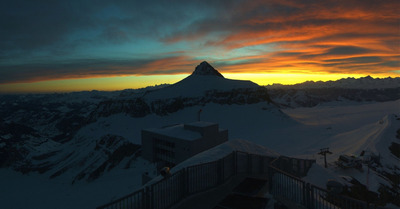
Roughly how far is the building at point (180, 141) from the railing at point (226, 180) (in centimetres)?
2747

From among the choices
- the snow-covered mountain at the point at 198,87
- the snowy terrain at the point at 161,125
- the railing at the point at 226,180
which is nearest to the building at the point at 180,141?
the snowy terrain at the point at 161,125

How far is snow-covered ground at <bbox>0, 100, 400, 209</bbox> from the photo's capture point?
50.2m

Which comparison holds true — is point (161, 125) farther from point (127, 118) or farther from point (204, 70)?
point (204, 70)

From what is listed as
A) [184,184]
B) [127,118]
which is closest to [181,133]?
[184,184]

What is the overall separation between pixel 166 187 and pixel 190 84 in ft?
363

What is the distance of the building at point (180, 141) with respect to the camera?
145 feet

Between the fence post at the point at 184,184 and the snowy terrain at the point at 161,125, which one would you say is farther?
the snowy terrain at the point at 161,125

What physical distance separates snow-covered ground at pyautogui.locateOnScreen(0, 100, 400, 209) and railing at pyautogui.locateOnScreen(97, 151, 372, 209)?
217cm

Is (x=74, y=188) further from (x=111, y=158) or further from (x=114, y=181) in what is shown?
(x=114, y=181)

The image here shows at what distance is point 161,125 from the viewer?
92188 millimetres

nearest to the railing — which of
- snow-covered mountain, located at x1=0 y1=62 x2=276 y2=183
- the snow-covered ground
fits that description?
the snow-covered ground

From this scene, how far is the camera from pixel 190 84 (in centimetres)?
12031

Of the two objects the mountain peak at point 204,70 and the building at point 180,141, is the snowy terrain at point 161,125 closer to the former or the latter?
the mountain peak at point 204,70

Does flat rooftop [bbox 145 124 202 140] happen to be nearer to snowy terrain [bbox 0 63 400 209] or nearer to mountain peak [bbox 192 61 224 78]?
snowy terrain [bbox 0 63 400 209]
